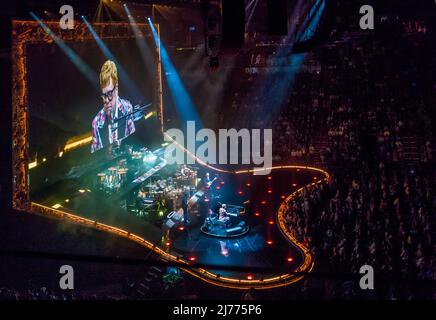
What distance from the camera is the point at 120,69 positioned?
8.72 meters

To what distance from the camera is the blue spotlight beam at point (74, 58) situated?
552cm

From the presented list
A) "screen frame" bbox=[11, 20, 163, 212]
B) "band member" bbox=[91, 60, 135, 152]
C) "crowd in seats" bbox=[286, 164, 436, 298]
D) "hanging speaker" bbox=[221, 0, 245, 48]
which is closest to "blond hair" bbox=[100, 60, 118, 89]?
"band member" bbox=[91, 60, 135, 152]

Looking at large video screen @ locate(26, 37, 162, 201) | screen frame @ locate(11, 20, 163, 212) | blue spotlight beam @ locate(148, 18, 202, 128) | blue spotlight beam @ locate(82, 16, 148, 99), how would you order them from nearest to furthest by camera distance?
screen frame @ locate(11, 20, 163, 212) < large video screen @ locate(26, 37, 162, 201) < blue spotlight beam @ locate(82, 16, 148, 99) < blue spotlight beam @ locate(148, 18, 202, 128)

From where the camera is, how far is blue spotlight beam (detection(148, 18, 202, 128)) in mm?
11977

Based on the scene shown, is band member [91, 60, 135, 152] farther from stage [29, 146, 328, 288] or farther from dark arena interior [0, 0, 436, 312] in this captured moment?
stage [29, 146, 328, 288]

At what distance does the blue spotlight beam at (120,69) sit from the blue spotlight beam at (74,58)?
59 cm

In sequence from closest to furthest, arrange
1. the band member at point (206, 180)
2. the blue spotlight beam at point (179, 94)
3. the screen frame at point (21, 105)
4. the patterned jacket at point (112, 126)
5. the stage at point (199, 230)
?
1. the screen frame at point (21, 105)
2. the stage at point (199, 230)
3. the patterned jacket at point (112, 126)
4. the band member at point (206, 180)
5. the blue spotlight beam at point (179, 94)

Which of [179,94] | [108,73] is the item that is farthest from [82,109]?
[179,94]

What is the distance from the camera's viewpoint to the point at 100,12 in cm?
693

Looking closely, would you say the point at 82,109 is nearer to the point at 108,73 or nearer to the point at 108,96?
the point at 108,96

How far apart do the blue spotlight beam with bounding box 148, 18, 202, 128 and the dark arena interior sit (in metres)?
0.06

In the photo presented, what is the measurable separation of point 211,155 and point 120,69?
4.57m

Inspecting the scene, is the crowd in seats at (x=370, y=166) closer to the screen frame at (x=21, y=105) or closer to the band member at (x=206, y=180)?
the band member at (x=206, y=180)

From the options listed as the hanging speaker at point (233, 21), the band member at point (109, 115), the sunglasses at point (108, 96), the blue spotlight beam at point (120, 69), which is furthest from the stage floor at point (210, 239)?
the hanging speaker at point (233, 21)
